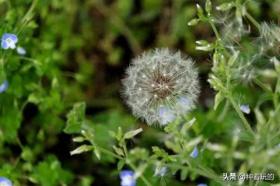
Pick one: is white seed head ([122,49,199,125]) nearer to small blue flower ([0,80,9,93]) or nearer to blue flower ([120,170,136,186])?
blue flower ([120,170,136,186])

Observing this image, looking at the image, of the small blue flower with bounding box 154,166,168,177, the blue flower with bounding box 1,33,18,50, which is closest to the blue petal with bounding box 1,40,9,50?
the blue flower with bounding box 1,33,18,50

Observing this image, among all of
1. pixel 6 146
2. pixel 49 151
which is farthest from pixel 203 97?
pixel 6 146

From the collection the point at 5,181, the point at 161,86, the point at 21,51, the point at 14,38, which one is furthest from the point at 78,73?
the point at 161,86

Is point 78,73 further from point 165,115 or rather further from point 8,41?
point 165,115

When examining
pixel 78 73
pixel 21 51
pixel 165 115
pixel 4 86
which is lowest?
pixel 78 73

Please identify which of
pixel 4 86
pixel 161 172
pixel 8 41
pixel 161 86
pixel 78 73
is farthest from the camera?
pixel 78 73

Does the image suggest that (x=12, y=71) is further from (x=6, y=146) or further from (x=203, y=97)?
(x=203, y=97)
